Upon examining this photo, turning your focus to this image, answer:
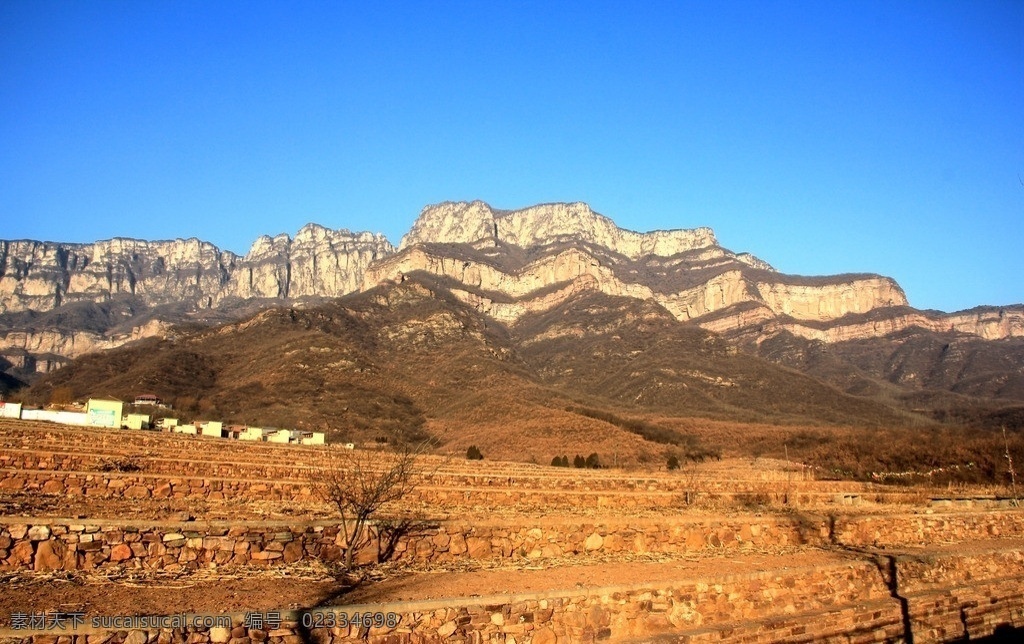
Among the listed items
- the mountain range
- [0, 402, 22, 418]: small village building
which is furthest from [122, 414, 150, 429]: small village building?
the mountain range

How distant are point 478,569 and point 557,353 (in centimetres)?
11570

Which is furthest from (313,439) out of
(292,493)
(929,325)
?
(929,325)

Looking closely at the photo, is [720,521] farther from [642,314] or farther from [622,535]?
[642,314]

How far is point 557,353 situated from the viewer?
409 feet

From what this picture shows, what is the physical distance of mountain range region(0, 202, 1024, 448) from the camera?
74.8m

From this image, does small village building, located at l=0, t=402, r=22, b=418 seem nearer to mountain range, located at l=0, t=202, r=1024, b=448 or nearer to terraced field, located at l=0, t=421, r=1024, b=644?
mountain range, located at l=0, t=202, r=1024, b=448

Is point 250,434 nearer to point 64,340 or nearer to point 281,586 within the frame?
point 281,586

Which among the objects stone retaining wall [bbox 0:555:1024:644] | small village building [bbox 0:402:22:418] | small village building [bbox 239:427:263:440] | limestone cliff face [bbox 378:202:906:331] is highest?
limestone cliff face [bbox 378:202:906:331]

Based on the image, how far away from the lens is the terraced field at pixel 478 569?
692 cm

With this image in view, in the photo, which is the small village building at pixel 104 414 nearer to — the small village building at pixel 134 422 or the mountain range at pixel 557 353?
the small village building at pixel 134 422

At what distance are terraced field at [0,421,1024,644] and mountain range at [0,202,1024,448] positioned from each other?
46.5m

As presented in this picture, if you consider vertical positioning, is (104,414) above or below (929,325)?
below

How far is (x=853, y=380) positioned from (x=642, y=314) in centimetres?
3852

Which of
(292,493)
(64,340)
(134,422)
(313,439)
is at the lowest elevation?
(292,493)
